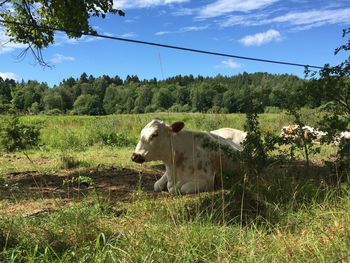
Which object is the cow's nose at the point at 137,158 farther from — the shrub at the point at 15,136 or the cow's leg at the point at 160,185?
the shrub at the point at 15,136

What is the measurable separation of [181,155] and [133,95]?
11.8 ft

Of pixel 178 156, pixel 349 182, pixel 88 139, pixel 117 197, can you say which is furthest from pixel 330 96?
pixel 88 139

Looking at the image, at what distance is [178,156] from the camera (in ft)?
22.5

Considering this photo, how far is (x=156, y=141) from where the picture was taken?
6.74 meters

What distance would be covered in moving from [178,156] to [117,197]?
1.30m

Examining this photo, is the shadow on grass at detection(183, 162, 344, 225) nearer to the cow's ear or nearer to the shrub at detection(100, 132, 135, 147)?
the cow's ear

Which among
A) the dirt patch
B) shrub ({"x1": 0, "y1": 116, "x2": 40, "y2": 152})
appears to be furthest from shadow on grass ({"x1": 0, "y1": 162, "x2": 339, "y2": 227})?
shrub ({"x1": 0, "y1": 116, "x2": 40, "y2": 152})

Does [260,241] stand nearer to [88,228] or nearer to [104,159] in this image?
[88,228]

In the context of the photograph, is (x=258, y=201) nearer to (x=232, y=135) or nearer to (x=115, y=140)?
(x=232, y=135)

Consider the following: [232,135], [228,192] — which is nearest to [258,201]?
[228,192]

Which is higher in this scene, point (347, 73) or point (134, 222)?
point (347, 73)

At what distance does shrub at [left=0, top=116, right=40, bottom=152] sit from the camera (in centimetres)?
1259

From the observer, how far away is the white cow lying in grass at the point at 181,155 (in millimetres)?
6594

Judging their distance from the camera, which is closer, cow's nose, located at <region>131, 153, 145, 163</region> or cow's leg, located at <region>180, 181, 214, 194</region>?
cow's leg, located at <region>180, 181, 214, 194</region>
